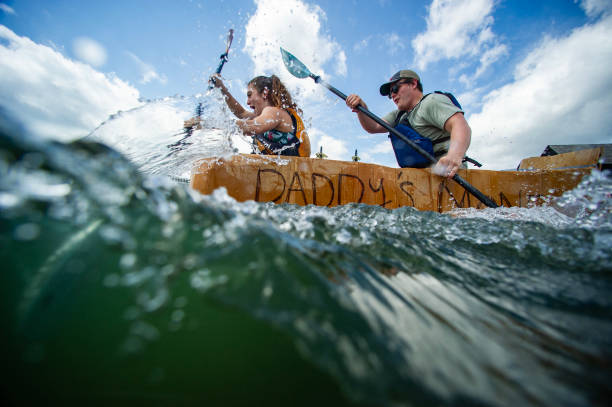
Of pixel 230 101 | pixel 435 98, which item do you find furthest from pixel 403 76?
pixel 230 101

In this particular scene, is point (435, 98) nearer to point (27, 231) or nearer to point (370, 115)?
point (370, 115)

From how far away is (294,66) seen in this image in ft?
12.4

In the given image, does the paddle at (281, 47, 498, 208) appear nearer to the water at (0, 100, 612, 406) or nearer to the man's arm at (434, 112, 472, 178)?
the man's arm at (434, 112, 472, 178)

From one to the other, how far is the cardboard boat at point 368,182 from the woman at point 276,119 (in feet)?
2.99

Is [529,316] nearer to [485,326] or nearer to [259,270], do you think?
[485,326]

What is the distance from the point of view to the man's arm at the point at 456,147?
2436mm

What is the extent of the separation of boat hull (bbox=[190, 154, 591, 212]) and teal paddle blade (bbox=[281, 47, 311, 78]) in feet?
6.96

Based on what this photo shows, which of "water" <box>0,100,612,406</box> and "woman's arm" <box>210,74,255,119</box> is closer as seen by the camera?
"water" <box>0,100,612,406</box>

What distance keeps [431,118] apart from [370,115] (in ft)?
2.49

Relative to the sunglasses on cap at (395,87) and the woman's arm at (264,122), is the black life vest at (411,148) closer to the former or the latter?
the sunglasses on cap at (395,87)

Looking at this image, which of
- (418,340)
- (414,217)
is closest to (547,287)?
(418,340)

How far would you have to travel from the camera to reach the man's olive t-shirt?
2670 millimetres

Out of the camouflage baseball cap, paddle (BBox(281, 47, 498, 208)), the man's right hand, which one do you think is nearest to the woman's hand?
paddle (BBox(281, 47, 498, 208))

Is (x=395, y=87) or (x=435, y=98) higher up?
(x=395, y=87)
